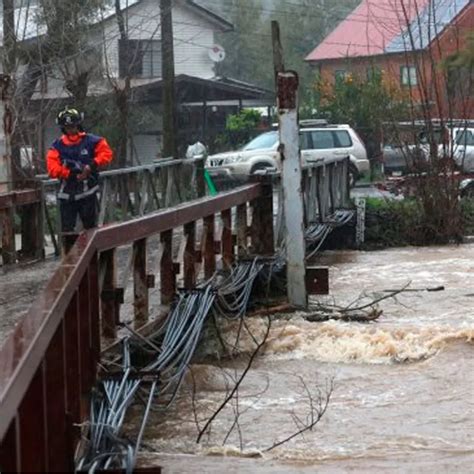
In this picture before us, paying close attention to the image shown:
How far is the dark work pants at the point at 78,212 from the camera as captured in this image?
1319 cm

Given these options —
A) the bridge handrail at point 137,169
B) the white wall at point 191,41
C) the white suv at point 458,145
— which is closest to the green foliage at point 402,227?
the white suv at point 458,145

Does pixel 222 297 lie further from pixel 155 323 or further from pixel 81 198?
pixel 81 198

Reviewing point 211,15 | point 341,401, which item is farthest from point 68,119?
point 211,15

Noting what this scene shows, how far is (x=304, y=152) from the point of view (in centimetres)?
3312

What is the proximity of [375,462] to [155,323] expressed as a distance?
2.54 metres

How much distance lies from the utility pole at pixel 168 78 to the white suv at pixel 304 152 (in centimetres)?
229

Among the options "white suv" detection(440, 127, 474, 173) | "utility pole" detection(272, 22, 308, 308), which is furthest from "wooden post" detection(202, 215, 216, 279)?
"white suv" detection(440, 127, 474, 173)

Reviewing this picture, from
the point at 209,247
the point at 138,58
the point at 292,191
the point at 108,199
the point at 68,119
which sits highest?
the point at 138,58

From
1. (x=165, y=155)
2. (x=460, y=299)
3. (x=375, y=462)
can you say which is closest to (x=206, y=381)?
(x=375, y=462)

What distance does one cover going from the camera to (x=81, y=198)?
43.0 ft

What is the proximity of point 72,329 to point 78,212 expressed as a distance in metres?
7.18

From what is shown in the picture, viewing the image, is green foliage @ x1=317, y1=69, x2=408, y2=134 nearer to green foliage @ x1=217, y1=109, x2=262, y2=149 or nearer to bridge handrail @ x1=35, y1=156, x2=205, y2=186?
green foliage @ x1=217, y1=109, x2=262, y2=149

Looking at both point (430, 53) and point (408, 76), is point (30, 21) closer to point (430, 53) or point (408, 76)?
point (408, 76)

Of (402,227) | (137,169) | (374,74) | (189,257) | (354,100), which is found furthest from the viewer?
(354,100)
